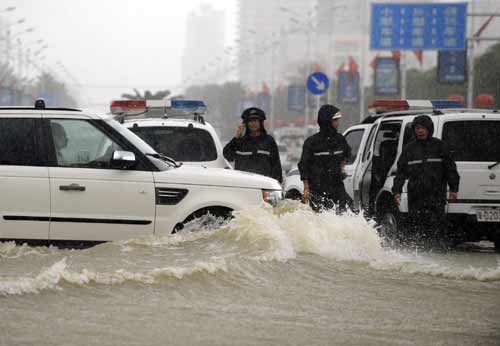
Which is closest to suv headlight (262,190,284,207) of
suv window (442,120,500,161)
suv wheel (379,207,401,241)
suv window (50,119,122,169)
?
suv window (50,119,122,169)

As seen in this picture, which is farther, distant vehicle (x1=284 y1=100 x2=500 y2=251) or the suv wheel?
the suv wheel

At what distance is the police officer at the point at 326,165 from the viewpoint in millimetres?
12414

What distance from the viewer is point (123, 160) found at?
9.65m

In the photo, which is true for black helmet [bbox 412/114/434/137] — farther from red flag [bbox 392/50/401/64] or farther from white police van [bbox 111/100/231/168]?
red flag [bbox 392/50/401/64]

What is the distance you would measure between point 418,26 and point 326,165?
90.0 feet

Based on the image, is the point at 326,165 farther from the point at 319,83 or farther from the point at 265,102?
the point at 265,102

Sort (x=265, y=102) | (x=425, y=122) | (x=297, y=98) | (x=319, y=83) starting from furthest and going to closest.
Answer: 1. (x=265, y=102)
2. (x=297, y=98)
3. (x=319, y=83)
4. (x=425, y=122)

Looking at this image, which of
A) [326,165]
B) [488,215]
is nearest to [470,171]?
Answer: [488,215]

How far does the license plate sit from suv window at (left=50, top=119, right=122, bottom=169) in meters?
4.58

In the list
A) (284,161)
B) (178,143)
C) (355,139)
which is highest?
(178,143)

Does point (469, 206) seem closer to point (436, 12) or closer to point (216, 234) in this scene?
point (216, 234)

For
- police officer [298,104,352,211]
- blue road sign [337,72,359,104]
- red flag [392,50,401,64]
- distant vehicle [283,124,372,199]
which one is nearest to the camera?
police officer [298,104,352,211]

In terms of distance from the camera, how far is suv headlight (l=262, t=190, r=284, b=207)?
33.2ft

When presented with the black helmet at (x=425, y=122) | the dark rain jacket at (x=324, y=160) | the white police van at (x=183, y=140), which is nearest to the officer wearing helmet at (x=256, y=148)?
the white police van at (x=183, y=140)
